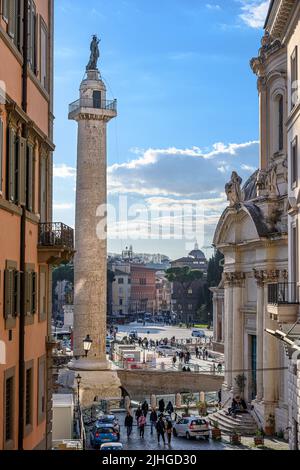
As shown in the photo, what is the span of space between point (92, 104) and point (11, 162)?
3247cm

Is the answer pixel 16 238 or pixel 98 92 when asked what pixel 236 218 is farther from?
pixel 16 238

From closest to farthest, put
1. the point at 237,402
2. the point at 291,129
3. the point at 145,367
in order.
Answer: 1. the point at 291,129
2. the point at 237,402
3. the point at 145,367

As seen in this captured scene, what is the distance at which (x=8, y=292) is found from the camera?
1504 cm

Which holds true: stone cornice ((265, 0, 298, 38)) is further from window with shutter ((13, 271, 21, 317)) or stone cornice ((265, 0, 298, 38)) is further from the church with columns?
window with shutter ((13, 271, 21, 317))

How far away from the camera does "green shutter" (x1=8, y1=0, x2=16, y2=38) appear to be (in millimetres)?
15234

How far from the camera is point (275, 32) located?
2231 cm

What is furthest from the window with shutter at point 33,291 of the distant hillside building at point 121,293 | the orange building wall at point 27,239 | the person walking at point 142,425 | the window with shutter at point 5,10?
the distant hillside building at point 121,293

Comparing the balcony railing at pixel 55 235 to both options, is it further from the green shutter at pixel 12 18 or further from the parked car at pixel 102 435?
the parked car at pixel 102 435

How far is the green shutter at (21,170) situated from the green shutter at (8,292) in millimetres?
1733

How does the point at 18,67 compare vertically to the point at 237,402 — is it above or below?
above

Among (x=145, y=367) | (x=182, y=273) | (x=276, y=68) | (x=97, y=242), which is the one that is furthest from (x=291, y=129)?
(x=182, y=273)

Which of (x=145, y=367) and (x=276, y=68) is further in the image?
(x=145, y=367)

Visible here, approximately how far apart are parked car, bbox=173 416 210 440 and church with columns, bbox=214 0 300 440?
2.91m
